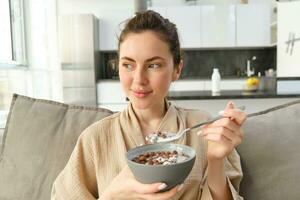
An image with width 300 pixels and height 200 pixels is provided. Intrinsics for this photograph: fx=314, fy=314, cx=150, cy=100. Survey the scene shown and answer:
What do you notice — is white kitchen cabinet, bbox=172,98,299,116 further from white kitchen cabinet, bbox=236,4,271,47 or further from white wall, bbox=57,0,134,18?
white wall, bbox=57,0,134,18

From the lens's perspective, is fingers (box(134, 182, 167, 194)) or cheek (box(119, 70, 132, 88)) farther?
cheek (box(119, 70, 132, 88))

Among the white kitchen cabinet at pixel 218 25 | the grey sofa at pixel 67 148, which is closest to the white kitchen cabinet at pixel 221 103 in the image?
the grey sofa at pixel 67 148

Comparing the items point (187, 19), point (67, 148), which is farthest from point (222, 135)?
point (187, 19)

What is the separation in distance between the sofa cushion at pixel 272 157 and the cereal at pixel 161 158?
0.42 metres

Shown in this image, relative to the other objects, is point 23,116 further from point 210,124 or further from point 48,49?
point 48,49

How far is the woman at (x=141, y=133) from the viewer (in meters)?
0.93

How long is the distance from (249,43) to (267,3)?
0.70 metres

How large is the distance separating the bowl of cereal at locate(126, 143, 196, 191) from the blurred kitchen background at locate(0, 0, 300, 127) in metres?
3.20

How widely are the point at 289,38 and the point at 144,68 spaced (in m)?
3.87

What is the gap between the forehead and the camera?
952 mm

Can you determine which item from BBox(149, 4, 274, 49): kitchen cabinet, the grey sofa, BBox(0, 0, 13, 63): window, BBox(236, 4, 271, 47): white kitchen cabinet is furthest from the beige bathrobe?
BBox(236, 4, 271, 47): white kitchen cabinet

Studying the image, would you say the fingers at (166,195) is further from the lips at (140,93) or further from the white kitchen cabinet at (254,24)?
the white kitchen cabinet at (254,24)

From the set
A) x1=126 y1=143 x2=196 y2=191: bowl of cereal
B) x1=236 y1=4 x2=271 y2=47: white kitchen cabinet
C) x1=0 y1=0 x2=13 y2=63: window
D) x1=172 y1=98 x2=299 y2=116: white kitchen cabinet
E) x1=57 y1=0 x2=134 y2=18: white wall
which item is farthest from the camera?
x1=57 y1=0 x2=134 y2=18: white wall

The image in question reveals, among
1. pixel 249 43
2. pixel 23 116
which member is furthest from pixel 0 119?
pixel 249 43
